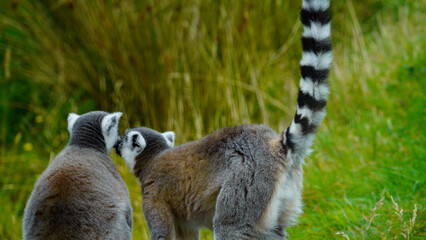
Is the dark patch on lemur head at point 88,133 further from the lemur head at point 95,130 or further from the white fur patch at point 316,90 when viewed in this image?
the white fur patch at point 316,90

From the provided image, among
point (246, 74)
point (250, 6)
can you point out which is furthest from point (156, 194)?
point (250, 6)

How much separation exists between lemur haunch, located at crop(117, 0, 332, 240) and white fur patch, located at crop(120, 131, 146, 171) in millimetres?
289

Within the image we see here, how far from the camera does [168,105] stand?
7254mm

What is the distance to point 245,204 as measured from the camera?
3619 mm

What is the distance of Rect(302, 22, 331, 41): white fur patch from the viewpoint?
354 cm

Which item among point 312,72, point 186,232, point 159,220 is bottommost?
point 186,232

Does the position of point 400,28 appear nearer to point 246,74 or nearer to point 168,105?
point 246,74

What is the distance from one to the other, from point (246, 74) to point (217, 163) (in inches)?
157

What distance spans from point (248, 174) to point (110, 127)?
4.31 ft

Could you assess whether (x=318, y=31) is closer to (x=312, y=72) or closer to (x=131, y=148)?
(x=312, y=72)

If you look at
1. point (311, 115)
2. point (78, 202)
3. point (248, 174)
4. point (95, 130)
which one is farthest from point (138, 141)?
point (311, 115)

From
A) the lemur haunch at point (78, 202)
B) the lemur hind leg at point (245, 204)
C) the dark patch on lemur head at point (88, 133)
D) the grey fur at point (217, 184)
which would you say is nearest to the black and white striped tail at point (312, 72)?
the grey fur at point (217, 184)

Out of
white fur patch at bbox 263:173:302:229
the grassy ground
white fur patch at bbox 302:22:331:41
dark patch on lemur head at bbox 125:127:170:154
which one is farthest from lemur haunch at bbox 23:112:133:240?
white fur patch at bbox 302:22:331:41

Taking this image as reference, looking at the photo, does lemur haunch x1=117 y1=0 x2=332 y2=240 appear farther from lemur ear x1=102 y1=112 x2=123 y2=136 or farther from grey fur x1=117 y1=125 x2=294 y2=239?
lemur ear x1=102 y1=112 x2=123 y2=136
